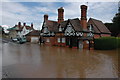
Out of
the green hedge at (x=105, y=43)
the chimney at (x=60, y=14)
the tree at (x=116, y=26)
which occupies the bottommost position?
the green hedge at (x=105, y=43)

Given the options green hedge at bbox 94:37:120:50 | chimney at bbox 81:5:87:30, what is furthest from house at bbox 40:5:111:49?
green hedge at bbox 94:37:120:50

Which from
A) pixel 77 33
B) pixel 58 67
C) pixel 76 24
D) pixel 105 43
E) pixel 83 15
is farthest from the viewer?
pixel 76 24

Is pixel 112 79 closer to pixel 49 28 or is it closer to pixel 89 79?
pixel 89 79

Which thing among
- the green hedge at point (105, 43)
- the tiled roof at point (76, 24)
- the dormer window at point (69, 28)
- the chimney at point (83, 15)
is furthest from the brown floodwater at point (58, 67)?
the chimney at point (83, 15)

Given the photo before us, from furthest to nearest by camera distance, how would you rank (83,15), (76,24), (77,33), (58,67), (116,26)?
(116,26) → (76,24) → (83,15) → (77,33) → (58,67)

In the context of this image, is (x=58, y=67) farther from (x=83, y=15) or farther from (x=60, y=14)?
(x=60, y=14)

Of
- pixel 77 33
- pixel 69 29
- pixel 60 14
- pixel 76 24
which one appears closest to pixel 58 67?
pixel 77 33

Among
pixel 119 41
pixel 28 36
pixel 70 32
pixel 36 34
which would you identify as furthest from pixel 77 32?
pixel 28 36

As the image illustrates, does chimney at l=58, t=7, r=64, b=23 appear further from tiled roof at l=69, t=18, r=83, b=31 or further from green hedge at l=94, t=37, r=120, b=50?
green hedge at l=94, t=37, r=120, b=50

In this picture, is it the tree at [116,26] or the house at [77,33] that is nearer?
the house at [77,33]

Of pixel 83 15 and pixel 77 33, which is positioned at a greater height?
pixel 83 15

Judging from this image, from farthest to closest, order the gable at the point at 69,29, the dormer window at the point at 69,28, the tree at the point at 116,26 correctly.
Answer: the tree at the point at 116,26, the dormer window at the point at 69,28, the gable at the point at 69,29

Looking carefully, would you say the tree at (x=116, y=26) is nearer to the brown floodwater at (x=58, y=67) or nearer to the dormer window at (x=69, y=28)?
the dormer window at (x=69, y=28)

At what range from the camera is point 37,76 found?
6.07 m
